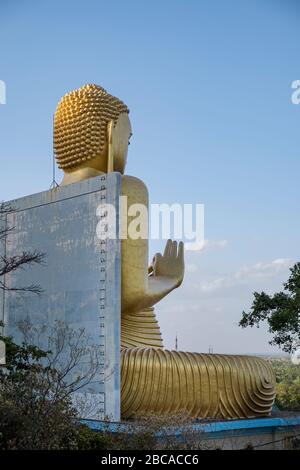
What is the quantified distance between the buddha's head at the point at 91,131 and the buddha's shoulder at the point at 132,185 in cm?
74

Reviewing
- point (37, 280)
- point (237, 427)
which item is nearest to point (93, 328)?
point (37, 280)

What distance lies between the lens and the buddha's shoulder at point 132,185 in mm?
13398

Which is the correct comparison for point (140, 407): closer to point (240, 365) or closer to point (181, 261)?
point (240, 365)

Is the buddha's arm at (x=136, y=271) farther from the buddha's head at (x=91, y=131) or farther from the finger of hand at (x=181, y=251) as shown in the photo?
the buddha's head at (x=91, y=131)

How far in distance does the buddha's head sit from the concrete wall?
3.20ft

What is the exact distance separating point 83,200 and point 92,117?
2.04 meters

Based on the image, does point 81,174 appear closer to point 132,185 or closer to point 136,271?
point 132,185

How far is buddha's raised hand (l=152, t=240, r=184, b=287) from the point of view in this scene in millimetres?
14523

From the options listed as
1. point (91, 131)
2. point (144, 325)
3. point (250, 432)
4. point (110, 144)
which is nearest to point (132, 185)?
point (110, 144)

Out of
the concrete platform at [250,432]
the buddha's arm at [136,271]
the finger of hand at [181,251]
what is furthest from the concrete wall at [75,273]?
the finger of hand at [181,251]

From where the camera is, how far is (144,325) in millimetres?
14109

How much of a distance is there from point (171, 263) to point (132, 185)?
2120 millimetres

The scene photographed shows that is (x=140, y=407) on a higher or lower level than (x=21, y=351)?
lower
